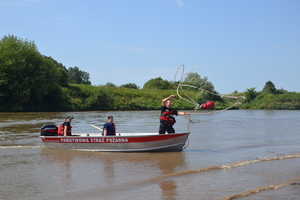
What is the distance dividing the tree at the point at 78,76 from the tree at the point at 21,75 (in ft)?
139

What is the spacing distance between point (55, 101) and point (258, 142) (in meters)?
33.9

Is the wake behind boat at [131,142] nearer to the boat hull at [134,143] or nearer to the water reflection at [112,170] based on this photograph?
the boat hull at [134,143]

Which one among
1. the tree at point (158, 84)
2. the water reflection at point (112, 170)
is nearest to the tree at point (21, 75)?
the water reflection at point (112, 170)

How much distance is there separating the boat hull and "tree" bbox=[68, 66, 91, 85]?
2917 inches

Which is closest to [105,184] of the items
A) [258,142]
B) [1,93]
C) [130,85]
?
[258,142]

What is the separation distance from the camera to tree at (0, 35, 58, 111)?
39.7m

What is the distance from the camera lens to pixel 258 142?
50.8 feet

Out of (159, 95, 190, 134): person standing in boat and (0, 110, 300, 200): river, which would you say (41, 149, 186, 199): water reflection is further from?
(159, 95, 190, 134): person standing in boat

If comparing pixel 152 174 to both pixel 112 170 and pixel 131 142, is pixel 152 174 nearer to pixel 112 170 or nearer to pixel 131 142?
pixel 112 170

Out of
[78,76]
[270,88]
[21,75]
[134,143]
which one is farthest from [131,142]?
[78,76]

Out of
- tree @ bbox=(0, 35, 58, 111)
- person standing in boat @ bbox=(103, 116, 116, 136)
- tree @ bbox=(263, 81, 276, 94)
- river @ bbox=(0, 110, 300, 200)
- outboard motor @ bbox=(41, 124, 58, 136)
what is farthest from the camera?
tree @ bbox=(263, 81, 276, 94)

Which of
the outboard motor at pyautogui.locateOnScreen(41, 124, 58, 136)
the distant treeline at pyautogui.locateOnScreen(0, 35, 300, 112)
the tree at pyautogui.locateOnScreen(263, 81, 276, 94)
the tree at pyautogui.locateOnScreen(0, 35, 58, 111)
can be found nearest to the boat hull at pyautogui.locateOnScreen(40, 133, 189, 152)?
the outboard motor at pyautogui.locateOnScreen(41, 124, 58, 136)

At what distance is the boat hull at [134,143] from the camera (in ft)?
38.1

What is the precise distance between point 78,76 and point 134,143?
260 feet
